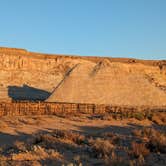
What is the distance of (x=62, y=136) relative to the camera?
14.0m

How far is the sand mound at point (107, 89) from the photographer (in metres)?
33.6

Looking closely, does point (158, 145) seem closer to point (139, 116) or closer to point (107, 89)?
point (139, 116)

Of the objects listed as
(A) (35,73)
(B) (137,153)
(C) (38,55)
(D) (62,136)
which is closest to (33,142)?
(D) (62,136)

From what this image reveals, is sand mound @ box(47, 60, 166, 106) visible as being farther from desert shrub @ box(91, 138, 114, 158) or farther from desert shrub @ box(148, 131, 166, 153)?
desert shrub @ box(91, 138, 114, 158)

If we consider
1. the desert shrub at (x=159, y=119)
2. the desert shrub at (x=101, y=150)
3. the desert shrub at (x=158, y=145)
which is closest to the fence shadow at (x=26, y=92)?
the desert shrub at (x=159, y=119)

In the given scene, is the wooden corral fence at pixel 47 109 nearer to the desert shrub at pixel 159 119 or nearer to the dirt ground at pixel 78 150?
the desert shrub at pixel 159 119

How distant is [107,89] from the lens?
3425cm

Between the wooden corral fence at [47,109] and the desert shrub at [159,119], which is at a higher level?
the wooden corral fence at [47,109]

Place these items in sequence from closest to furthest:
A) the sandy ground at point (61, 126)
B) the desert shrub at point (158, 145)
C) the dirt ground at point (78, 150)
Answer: the dirt ground at point (78, 150)
the desert shrub at point (158, 145)
the sandy ground at point (61, 126)

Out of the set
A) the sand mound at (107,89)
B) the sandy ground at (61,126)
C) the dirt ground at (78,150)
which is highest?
the sand mound at (107,89)

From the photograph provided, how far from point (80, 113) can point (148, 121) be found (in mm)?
4569

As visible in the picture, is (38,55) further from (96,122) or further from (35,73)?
(96,122)

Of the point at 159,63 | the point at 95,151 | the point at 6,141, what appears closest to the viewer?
the point at 95,151

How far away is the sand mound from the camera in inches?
1324
